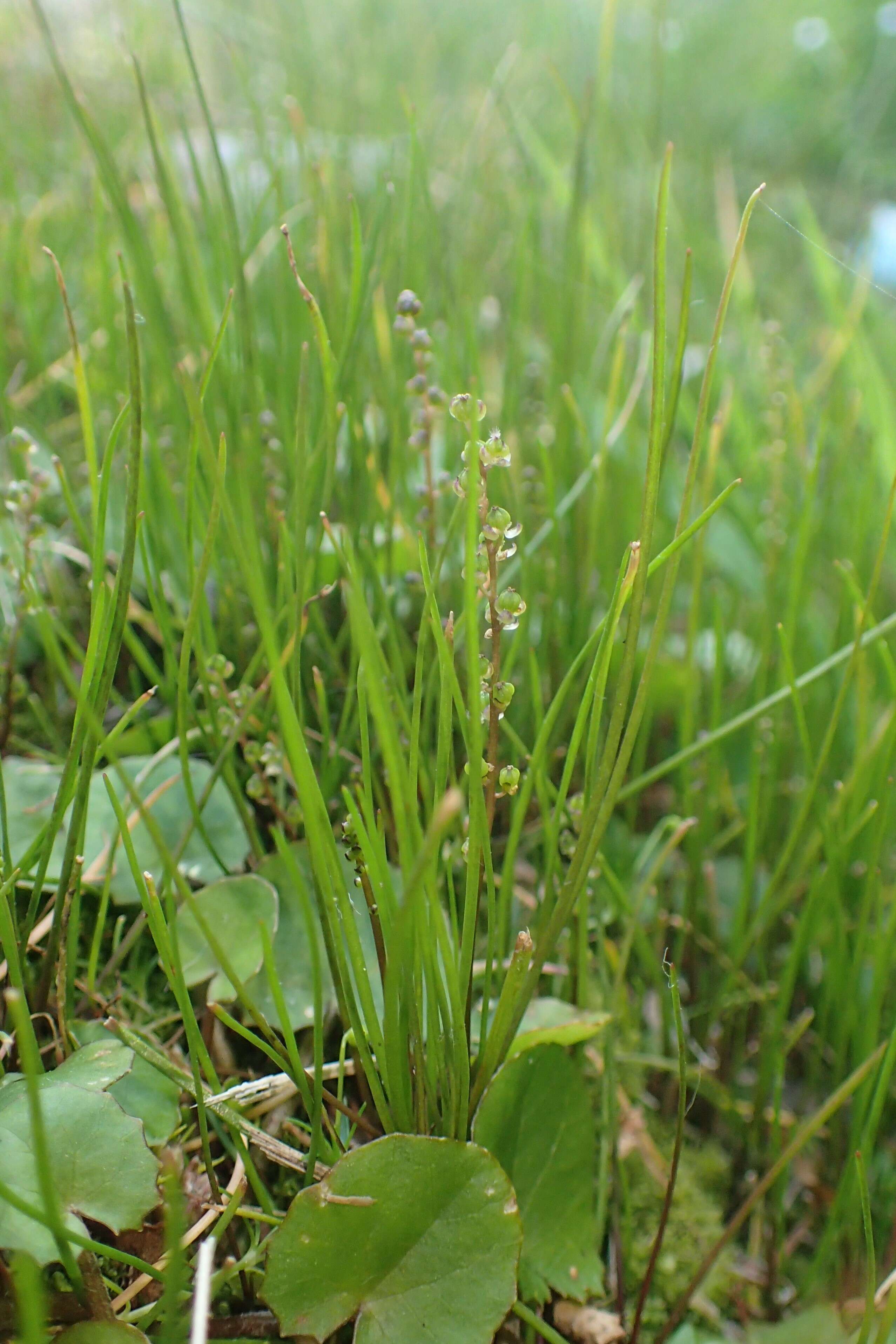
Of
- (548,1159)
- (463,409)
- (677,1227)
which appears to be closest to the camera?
(463,409)

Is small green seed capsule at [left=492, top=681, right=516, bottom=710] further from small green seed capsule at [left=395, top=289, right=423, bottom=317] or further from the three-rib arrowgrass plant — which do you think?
small green seed capsule at [left=395, top=289, right=423, bottom=317]

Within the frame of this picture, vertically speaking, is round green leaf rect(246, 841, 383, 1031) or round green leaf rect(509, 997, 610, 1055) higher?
round green leaf rect(246, 841, 383, 1031)

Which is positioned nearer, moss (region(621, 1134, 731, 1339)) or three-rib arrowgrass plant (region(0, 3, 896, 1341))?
three-rib arrowgrass plant (region(0, 3, 896, 1341))

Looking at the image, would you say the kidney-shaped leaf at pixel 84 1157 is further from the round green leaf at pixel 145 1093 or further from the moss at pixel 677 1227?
the moss at pixel 677 1227

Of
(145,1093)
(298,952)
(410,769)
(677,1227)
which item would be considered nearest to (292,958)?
(298,952)

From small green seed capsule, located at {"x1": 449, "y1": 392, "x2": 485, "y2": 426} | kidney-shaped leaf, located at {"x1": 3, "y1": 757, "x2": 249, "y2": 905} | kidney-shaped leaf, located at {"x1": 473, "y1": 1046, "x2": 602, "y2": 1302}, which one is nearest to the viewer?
small green seed capsule, located at {"x1": 449, "y1": 392, "x2": 485, "y2": 426}

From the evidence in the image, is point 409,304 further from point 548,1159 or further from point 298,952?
point 548,1159

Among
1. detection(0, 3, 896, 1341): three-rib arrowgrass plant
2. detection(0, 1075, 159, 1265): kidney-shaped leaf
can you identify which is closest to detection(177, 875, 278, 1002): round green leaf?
detection(0, 3, 896, 1341): three-rib arrowgrass plant
